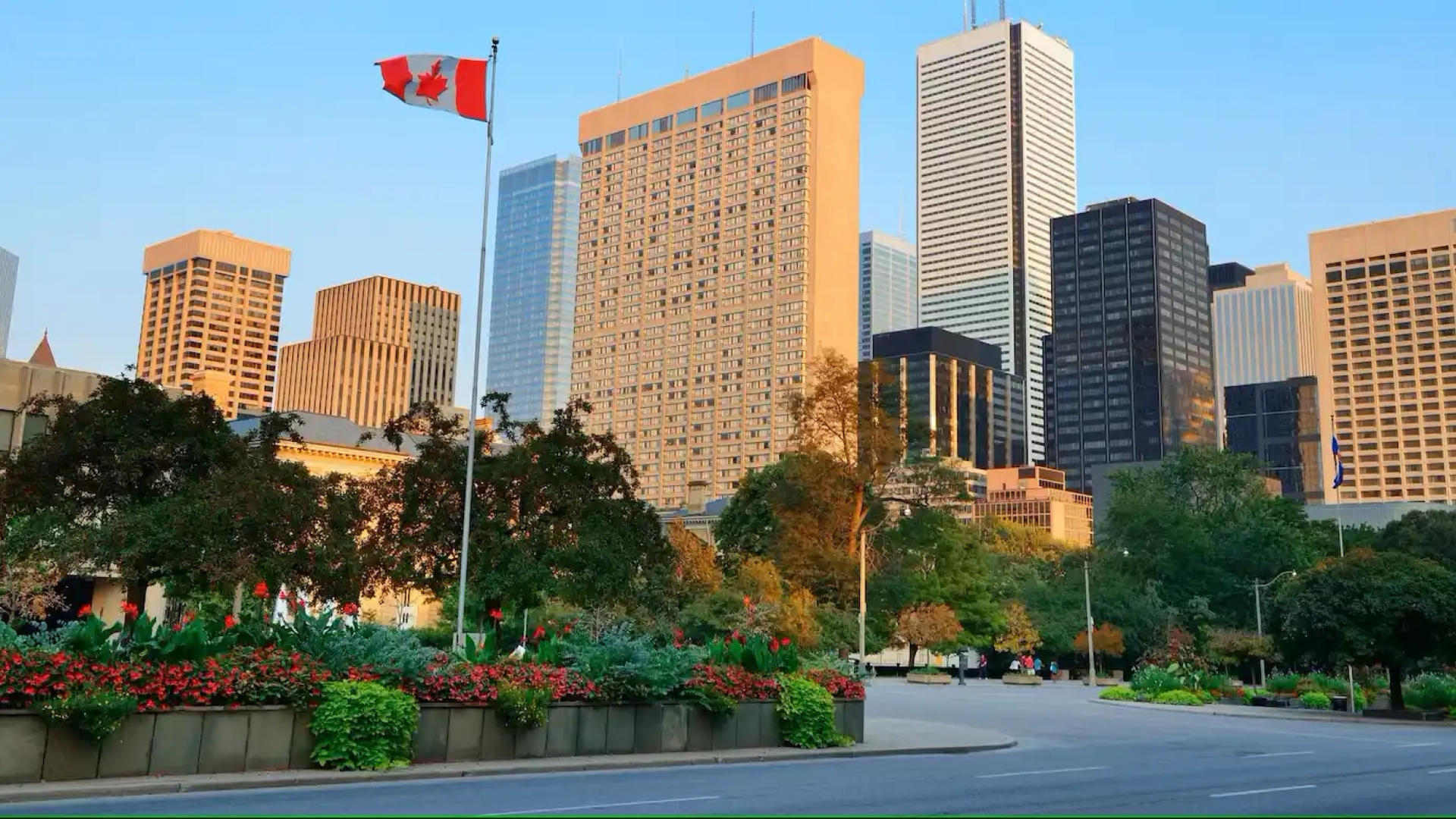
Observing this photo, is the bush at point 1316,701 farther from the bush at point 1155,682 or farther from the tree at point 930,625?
the tree at point 930,625

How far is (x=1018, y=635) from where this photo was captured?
A: 84.9 meters

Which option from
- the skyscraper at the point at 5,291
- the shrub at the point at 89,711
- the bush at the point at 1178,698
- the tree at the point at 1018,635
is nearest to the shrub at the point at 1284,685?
the bush at the point at 1178,698

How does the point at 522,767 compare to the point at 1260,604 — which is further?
the point at 1260,604

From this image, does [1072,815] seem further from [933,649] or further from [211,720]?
[933,649]

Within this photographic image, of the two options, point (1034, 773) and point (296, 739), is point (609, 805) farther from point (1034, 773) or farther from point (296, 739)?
point (1034, 773)

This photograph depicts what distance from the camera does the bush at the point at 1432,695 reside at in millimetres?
39406

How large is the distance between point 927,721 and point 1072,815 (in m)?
20.2

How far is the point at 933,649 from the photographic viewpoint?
82.2m

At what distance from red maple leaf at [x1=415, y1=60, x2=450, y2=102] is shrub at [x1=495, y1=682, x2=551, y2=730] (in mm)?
17108

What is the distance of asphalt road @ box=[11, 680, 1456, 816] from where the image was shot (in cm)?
1538

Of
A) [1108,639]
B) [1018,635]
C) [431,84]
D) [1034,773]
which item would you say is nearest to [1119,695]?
[1108,639]

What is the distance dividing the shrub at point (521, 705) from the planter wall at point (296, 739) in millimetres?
205

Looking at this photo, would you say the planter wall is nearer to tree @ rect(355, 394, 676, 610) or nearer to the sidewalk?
the sidewalk

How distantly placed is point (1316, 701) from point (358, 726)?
119 ft
